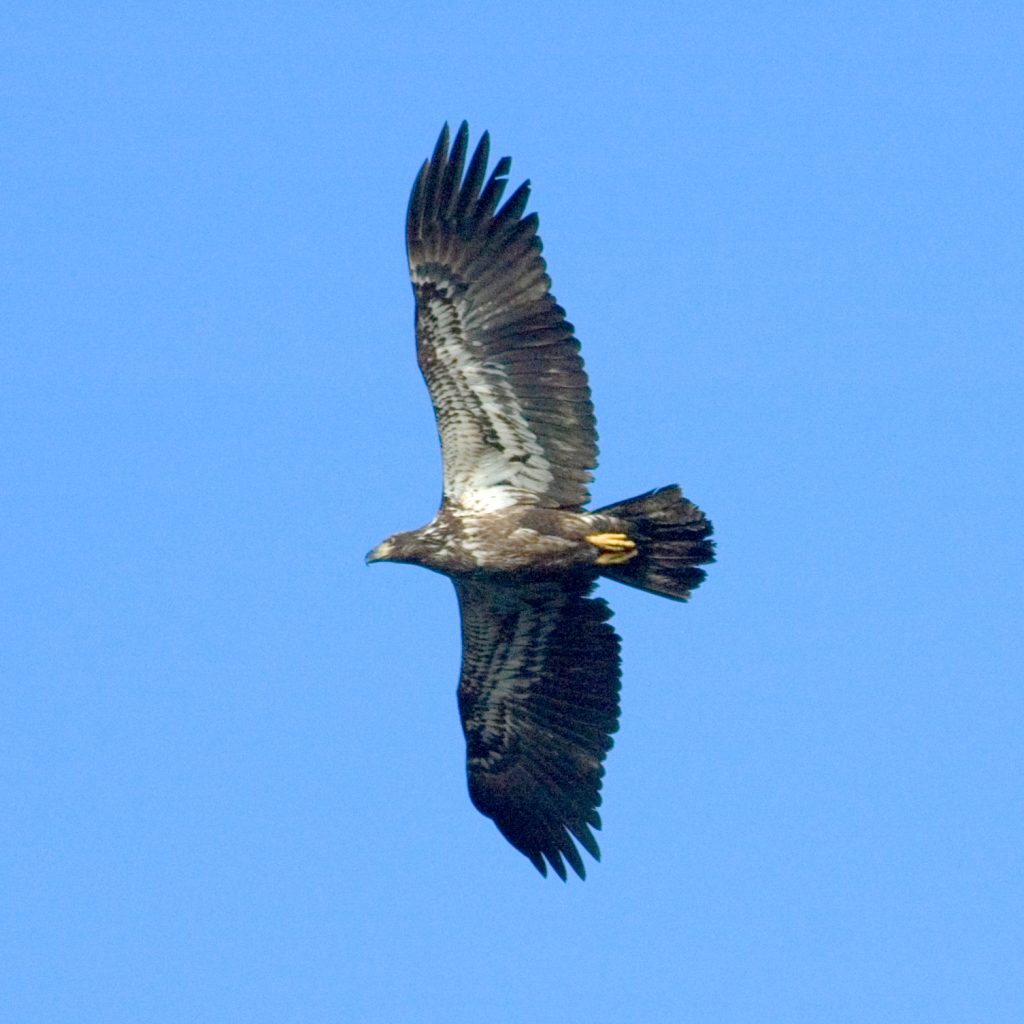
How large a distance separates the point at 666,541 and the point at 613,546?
378 mm

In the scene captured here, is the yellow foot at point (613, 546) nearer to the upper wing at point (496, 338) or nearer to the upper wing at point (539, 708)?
the upper wing at point (496, 338)

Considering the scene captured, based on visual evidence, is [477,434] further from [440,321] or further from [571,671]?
[571,671]

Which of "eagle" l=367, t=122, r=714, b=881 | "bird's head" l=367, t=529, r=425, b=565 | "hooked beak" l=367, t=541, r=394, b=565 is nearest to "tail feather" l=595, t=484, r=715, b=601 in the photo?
"eagle" l=367, t=122, r=714, b=881

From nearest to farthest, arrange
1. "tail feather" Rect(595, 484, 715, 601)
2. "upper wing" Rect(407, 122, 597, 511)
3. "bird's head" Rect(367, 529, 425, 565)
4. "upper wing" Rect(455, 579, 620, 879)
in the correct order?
"upper wing" Rect(407, 122, 597, 511) < "tail feather" Rect(595, 484, 715, 601) < "bird's head" Rect(367, 529, 425, 565) < "upper wing" Rect(455, 579, 620, 879)

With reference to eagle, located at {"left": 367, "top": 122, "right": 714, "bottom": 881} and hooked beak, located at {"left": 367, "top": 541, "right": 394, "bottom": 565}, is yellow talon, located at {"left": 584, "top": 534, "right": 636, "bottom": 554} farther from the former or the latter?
hooked beak, located at {"left": 367, "top": 541, "right": 394, "bottom": 565}

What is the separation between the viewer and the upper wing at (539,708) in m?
16.1

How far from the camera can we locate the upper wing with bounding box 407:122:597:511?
1502cm

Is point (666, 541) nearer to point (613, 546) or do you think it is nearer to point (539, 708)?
point (613, 546)

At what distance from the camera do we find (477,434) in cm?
1547

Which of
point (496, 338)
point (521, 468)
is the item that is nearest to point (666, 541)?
point (521, 468)

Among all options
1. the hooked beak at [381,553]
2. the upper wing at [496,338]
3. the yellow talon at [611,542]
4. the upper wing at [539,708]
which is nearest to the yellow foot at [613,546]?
the yellow talon at [611,542]

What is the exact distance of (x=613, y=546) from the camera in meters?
15.3

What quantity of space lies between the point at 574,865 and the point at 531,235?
4807 mm

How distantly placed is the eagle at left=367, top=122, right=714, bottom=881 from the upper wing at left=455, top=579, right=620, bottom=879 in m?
0.02
